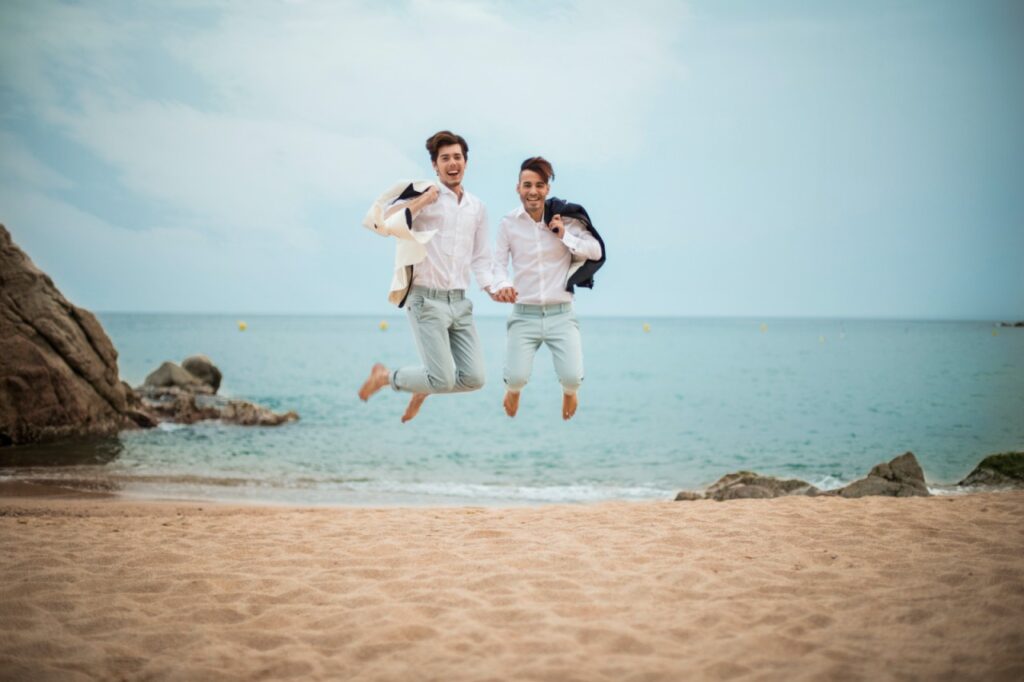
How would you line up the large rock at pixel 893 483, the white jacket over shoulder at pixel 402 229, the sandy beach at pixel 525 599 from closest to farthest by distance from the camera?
the sandy beach at pixel 525 599, the white jacket over shoulder at pixel 402 229, the large rock at pixel 893 483

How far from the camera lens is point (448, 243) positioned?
659 centimetres

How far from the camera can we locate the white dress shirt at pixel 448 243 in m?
6.57

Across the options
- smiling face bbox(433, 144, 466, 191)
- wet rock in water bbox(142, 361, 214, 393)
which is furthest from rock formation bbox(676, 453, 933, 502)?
wet rock in water bbox(142, 361, 214, 393)

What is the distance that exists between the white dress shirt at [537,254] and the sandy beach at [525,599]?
2102mm

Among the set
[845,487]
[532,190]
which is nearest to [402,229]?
[532,190]

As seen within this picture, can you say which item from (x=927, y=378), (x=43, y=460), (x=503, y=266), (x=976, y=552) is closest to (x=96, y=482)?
(x=43, y=460)

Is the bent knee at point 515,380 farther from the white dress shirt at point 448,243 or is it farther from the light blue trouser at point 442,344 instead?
the white dress shirt at point 448,243

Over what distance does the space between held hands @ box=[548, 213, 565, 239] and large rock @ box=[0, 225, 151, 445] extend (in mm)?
12118

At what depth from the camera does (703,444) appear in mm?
21453

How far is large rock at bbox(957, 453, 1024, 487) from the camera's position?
39.0ft

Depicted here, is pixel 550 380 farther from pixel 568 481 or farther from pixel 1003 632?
pixel 1003 632

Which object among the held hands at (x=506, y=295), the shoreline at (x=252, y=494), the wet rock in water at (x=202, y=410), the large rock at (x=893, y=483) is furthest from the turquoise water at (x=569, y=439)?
the held hands at (x=506, y=295)

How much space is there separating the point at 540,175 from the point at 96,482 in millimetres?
9374

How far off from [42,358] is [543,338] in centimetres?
1185
